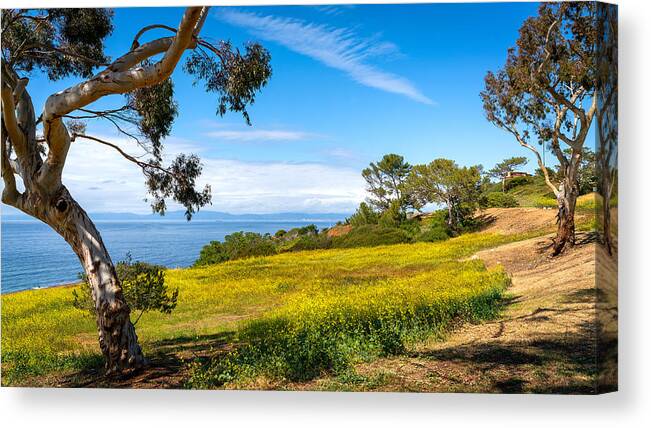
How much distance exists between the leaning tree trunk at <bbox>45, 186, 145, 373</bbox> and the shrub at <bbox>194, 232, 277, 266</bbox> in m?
1.05

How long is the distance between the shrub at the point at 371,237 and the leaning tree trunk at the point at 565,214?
1.72m

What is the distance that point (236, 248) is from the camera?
7242mm

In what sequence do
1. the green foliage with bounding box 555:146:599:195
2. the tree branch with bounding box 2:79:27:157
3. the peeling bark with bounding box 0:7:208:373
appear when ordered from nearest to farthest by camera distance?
the green foliage with bounding box 555:146:599:195
the tree branch with bounding box 2:79:27:157
the peeling bark with bounding box 0:7:208:373

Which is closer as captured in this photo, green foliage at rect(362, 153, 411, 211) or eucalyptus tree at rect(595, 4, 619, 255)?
eucalyptus tree at rect(595, 4, 619, 255)

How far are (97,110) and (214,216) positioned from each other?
6.19 feet

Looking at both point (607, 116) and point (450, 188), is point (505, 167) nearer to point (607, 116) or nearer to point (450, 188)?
point (450, 188)

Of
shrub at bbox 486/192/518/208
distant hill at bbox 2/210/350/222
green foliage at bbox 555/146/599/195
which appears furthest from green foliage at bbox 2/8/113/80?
green foliage at bbox 555/146/599/195

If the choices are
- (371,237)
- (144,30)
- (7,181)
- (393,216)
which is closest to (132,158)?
(7,181)

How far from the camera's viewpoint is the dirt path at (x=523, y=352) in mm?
5922

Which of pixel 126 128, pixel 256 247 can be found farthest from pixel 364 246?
pixel 126 128

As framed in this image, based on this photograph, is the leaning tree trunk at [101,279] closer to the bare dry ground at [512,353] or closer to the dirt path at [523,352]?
the bare dry ground at [512,353]

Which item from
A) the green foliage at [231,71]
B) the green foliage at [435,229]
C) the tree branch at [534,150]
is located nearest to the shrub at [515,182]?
the tree branch at [534,150]

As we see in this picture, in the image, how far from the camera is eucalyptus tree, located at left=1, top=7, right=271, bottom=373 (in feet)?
20.5

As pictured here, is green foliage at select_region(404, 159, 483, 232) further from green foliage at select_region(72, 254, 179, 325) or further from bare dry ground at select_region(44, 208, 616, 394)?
green foliage at select_region(72, 254, 179, 325)
